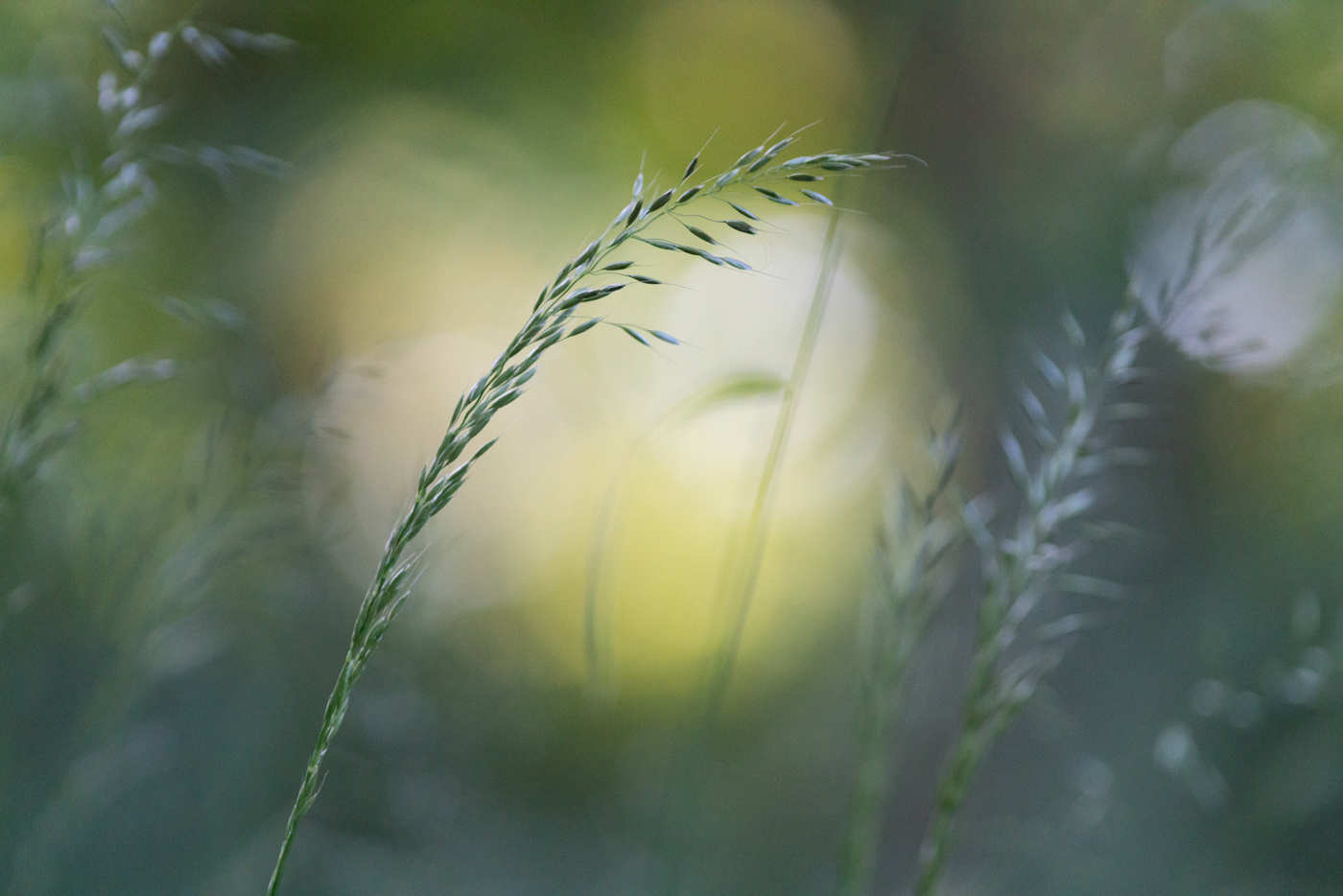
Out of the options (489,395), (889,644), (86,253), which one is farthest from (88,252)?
(889,644)

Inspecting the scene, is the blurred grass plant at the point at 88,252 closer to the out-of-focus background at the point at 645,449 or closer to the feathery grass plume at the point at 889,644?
the out-of-focus background at the point at 645,449

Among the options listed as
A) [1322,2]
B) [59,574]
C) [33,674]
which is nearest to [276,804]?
[33,674]

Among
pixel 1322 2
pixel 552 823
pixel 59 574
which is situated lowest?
pixel 552 823

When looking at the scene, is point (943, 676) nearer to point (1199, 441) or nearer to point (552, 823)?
point (552, 823)

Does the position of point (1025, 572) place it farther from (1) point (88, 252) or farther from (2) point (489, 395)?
(1) point (88, 252)

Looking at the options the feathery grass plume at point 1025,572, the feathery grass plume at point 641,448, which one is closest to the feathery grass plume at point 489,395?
the feathery grass plume at point 641,448

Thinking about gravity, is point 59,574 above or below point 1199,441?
below

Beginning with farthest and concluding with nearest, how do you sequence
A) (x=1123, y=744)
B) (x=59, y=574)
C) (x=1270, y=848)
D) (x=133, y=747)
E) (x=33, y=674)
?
(x=1123, y=744), (x=1270, y=848), (x=59, y=574), (x=33, y=674), (x=133, y=747)

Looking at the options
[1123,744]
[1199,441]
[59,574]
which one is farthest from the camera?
[1199,441]

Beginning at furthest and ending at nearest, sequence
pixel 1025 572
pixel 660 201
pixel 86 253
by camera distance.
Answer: pixel 86 253 → pixel 1025 572 → pixel 660 201
